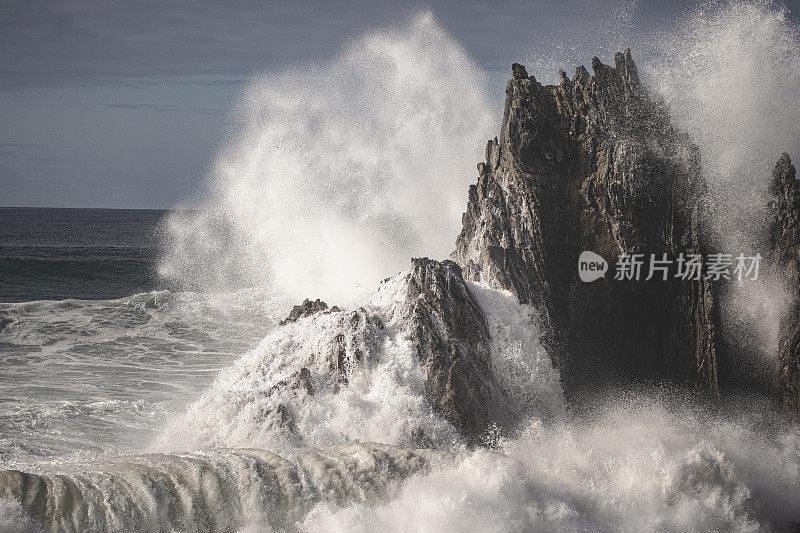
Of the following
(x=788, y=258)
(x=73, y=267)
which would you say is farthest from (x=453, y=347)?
(x=73, y=267)

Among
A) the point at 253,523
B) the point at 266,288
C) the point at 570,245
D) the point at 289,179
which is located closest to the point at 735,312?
the point at 570,245

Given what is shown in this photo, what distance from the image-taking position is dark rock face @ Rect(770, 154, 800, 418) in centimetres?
783

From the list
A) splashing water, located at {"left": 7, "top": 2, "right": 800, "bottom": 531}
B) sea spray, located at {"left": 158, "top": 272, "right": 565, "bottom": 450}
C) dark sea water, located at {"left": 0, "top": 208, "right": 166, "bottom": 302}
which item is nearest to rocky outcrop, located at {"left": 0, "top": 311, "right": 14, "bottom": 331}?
splashing water, located at {"left": 7, "top": 2, "right": 800, "bottom": 531}

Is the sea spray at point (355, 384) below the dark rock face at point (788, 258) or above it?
below

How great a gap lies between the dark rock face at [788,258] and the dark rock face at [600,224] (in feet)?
2.54

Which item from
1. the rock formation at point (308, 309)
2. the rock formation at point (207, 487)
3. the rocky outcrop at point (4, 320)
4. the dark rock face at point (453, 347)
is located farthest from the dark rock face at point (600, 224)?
the rocky outcrop at point (4, 320)

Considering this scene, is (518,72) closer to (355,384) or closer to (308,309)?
(308,309)

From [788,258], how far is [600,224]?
7.33 feet

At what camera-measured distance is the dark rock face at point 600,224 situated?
7973mm

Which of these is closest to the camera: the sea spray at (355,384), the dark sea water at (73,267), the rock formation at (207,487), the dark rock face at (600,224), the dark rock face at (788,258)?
the rock formation at (207,487)

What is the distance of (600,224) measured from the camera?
8094 millimetres

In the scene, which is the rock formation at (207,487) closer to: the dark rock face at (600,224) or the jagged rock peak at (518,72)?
the dark rock face at (600,224)

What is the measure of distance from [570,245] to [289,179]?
46.8 ft

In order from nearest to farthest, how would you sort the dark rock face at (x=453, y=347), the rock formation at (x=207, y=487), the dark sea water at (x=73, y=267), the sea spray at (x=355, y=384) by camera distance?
1. the rock formation at (x=207, y=487)
2. the sea spray at (x=355, y=384)
3. the dark rock face at (x=453, y=347)
4. the dark sea water at (x=73, y=267)
